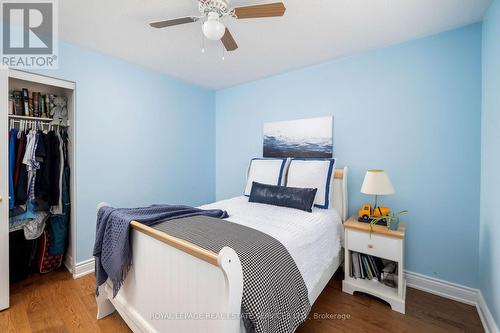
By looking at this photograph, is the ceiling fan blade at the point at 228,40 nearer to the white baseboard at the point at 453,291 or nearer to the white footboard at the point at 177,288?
the white footboard at the point at 177,288

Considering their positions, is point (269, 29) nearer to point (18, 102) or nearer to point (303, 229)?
point (303, 229)

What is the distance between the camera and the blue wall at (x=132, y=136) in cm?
238

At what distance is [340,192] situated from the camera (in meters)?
2.42

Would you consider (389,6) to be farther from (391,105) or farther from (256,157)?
(256,157)

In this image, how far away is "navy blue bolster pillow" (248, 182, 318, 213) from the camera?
2211 mm

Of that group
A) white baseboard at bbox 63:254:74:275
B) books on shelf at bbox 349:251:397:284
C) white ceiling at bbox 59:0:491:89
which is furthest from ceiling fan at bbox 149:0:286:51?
white baseboard at bbox 63:254:74:275

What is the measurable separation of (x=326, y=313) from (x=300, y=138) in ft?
6.16

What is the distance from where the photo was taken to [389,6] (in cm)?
170

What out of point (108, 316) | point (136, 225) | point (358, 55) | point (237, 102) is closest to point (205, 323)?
point (136, 225)

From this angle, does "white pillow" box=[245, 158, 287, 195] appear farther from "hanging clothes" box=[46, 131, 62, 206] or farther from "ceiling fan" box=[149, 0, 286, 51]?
"hanging clothes" box=[46, 131, 62, 206]

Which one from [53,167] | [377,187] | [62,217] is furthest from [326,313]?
[53,167]

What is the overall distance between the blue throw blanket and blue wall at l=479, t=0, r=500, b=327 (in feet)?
7.34

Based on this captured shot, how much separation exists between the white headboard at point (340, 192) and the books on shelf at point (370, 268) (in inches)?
16.2

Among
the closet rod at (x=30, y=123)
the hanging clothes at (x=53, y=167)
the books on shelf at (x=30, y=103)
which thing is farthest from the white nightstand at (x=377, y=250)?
the books on shelf at (x=30, y=103)
